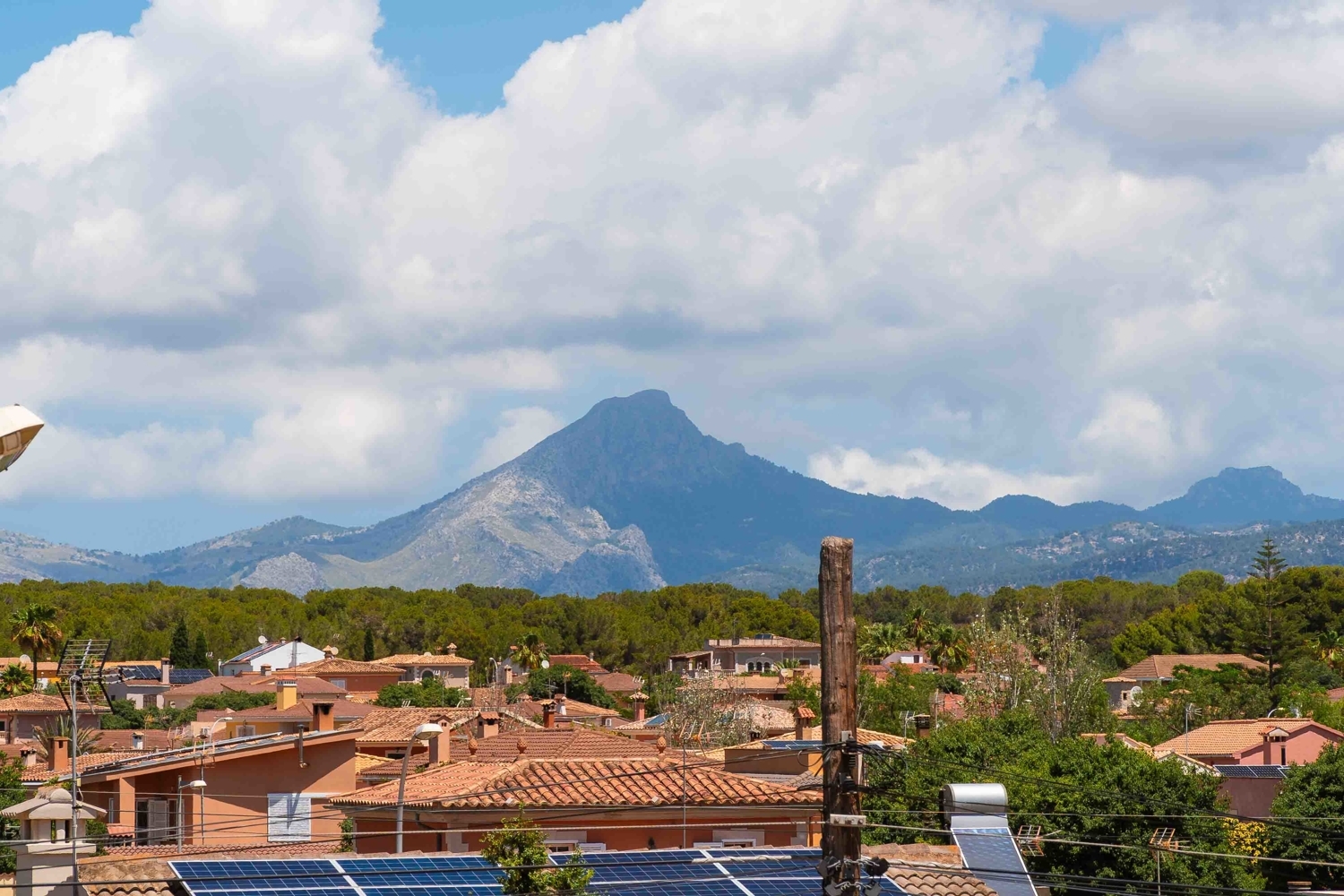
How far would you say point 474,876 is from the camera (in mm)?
21719

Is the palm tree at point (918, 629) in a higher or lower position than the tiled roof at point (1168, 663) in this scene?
higher

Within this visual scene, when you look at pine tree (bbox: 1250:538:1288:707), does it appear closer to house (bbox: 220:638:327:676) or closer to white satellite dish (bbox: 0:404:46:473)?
house (bbox: 220:638:327:676)

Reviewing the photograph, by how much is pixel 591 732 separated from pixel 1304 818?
17536 mm

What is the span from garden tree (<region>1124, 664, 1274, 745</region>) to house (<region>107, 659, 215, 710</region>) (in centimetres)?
6071

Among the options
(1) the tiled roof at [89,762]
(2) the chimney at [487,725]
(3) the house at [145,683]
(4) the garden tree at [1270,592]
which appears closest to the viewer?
(1) the tiled roof at [89,762]

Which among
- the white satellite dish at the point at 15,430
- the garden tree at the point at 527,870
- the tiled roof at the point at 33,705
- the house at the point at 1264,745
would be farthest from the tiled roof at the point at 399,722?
the white satellite dish at the point at 15,430

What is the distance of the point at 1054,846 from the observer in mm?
35812

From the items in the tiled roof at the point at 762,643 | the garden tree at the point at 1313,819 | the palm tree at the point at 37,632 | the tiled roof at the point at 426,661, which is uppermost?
the palm tree at the point at 37,632

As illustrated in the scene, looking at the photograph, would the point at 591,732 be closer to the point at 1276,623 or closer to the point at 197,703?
the point at 197,703

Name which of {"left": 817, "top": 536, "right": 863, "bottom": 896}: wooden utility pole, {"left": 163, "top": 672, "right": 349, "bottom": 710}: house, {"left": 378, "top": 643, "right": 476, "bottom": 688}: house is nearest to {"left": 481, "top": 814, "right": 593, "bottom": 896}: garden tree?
{"left": 817, "top": 536, "right": 863, "bottom": 896}: wooden utility pole

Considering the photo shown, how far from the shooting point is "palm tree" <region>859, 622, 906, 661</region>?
390 ft

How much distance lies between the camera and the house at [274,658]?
13850 centimetres

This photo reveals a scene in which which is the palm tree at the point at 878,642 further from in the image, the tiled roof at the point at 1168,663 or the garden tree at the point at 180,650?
the garden tree at the point at 180,650

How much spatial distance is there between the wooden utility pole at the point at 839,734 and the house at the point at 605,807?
45.8 ft
